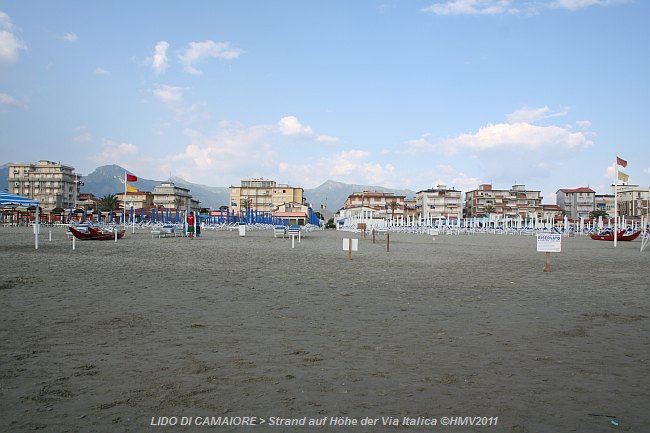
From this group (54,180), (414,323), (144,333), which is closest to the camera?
(144,333)

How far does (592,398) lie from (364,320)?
3570 mm

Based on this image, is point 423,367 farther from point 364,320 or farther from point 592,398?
point 364,320

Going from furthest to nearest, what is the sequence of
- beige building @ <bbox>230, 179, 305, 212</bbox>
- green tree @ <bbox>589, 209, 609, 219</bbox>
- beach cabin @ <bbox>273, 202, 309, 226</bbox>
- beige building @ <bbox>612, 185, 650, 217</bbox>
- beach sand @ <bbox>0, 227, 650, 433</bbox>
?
1. beige building @ <bbox>230, 179, 305, 212</bbox>
2. green tree @ <bbox>589, 209, 609, 219</bbox>
3. beige building @ <bbox>612, 185, 650, 217</bbox>
4. beach cabin @ <bbox>273, 202, 309, 226</bbox>
5. beach sand @ <bbox>0, 227, 650, 433</bbox>

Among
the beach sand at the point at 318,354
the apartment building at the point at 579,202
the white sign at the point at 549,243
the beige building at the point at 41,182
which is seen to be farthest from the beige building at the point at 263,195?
the beach sand at the point at 318,354

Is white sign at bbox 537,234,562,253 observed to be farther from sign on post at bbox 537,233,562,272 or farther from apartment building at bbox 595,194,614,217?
apartment building at bbox 595,194,614,217

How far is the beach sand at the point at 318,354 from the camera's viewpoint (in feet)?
12.0

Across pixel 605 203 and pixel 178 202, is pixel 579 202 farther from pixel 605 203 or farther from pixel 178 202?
pixel 178 202

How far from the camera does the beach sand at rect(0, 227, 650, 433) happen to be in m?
3.66

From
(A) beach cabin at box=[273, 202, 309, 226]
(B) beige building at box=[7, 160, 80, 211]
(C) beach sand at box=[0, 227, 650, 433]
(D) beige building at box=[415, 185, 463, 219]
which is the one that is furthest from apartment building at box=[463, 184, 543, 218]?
(C) beach sand at box=[0, 227, 650, 433]

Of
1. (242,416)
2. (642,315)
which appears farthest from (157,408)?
(642,315)

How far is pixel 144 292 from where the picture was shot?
9.38 meters

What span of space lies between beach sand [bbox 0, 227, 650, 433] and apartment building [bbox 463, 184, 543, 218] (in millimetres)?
114813

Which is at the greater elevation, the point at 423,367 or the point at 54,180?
the point at 54,180

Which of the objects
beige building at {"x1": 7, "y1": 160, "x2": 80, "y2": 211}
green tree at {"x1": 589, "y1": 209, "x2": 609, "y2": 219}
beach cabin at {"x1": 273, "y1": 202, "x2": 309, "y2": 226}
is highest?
beige building at {"x1": 7, "y1": 160, "x2": 80, "y2": 211}
